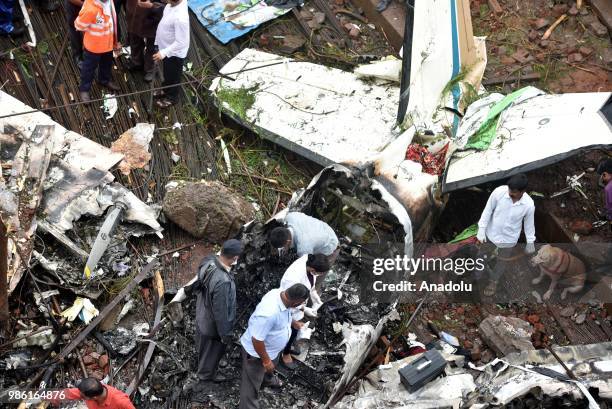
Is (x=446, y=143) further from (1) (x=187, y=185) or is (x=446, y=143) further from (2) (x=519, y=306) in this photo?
(1) (x=187, y=185)

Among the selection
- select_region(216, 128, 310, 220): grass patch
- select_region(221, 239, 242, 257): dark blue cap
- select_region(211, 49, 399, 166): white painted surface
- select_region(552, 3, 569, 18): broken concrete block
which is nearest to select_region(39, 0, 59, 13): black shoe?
select_region(211, 49, 399, 166): white painted surface

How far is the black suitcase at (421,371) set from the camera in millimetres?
6164

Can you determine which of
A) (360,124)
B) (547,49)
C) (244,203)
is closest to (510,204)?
(360,124)

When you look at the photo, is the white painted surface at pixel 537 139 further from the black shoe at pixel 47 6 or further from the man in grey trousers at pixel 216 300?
the black shoe at pixel 47 6

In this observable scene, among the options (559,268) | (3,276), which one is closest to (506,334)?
(559,268)

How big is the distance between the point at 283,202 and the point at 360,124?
1.13 m

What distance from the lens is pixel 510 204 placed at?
24.0ft

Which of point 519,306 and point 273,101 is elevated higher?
point 273,101

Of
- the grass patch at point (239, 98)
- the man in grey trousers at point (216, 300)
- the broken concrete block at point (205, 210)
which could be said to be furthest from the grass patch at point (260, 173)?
the man in grey trousers at point (216, 300)

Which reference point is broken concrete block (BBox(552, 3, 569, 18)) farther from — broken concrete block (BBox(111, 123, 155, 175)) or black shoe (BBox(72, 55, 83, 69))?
black shoe (BBox(72, 55, 83, 69))

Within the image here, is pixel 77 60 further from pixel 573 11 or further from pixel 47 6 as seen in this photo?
pixel 573 11

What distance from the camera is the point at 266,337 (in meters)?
6.12

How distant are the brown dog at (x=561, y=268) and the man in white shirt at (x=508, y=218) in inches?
5.3

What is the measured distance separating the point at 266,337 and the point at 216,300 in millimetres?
461
